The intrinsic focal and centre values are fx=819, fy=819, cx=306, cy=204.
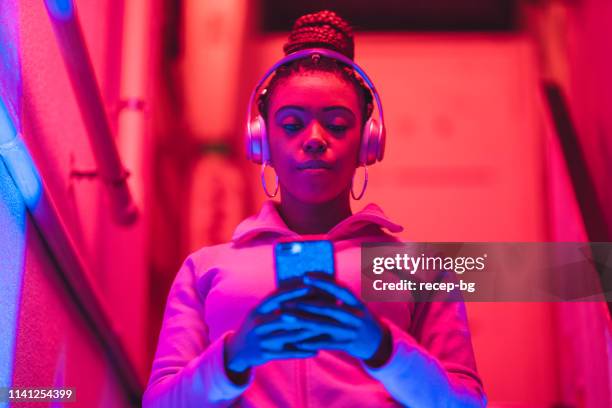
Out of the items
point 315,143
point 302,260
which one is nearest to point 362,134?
point 315,143

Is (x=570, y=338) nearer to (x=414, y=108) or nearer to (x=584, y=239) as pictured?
(x=584, y=239)

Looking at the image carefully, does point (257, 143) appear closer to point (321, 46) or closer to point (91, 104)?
point (321, 46)

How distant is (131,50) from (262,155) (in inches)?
46.2

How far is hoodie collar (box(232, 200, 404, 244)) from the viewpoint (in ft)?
5.13

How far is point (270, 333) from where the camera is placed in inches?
48.6

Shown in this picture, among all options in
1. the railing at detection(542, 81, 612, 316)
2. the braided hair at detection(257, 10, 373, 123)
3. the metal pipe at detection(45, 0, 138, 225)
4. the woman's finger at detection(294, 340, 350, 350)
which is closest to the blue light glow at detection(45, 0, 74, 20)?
the metal pipe at detection(45, 0, 138, 225)

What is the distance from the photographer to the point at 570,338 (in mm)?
2660

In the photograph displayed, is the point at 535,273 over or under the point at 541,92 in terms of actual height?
under

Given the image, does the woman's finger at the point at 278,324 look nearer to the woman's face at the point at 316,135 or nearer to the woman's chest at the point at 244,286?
the woman's chest at the point at 244,286

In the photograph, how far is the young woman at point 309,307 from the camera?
1.24m

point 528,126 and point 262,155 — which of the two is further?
point 528,126

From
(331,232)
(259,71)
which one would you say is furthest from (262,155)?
(259,71)

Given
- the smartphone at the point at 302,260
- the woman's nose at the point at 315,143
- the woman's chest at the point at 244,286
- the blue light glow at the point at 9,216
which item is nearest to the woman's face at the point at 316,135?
the woman's nose at the point at 315,143

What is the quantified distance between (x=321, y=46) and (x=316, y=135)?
0.75ft
